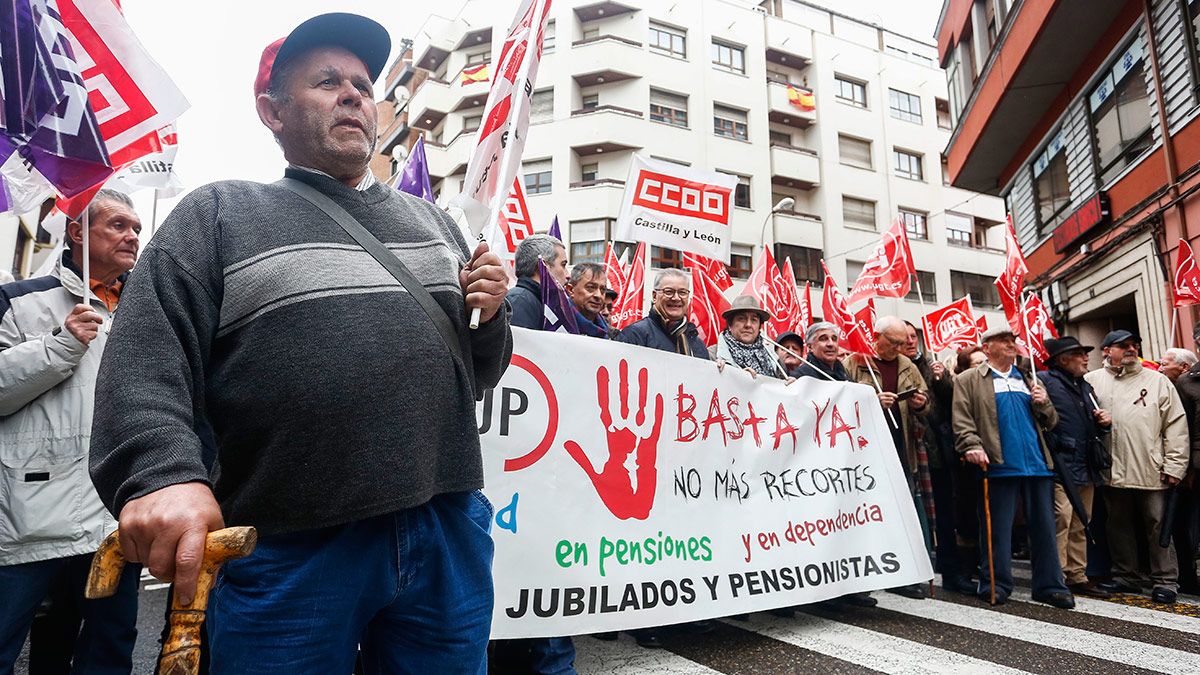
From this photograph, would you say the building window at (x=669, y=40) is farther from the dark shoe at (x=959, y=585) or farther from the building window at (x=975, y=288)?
the dark shoe at (x=959, y=585)

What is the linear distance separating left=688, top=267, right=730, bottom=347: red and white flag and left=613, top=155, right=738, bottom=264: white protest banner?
→ 402 mm

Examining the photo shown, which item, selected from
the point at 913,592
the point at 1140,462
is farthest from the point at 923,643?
the point at 1140,462

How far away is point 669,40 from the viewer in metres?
29.0

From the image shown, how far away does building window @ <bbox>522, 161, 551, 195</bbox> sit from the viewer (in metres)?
27.1

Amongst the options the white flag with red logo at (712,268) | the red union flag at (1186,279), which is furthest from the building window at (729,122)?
the red union flag at (1186,279)

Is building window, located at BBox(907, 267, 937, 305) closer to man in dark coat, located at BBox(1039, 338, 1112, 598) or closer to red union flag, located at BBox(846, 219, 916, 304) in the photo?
red union flag, located at BBox(846, 219, 916, 304)

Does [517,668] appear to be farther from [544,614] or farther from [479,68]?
[479,68]

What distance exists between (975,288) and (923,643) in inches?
1257

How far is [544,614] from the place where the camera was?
10.6ft

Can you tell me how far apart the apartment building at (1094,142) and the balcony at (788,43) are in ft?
48.5

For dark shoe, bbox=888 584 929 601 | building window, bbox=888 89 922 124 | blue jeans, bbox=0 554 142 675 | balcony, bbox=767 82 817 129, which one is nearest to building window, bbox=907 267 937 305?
building window, bbox=888 89 922 124

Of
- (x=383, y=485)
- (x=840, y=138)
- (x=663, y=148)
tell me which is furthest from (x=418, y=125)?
(x=383, y=485)

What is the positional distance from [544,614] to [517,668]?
380 mm

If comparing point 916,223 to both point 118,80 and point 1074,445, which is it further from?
point 118,80
